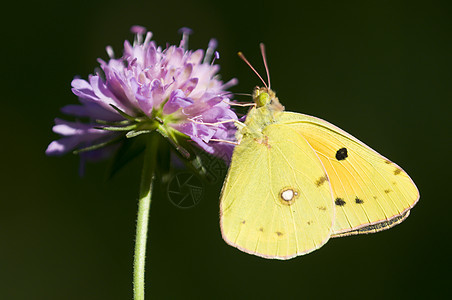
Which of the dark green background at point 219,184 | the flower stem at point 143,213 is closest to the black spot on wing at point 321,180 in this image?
the flower stem at point 143,213

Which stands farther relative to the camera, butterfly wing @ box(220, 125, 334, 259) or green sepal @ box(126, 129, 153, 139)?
butterfly wing @ box(220, 125, 334, 259)

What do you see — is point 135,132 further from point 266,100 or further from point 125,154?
point 266,100

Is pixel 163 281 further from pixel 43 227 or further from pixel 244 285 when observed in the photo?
pixel 43 227

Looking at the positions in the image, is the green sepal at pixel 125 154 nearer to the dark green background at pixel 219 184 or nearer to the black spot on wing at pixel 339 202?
the black spot on wing at pixel 339 202

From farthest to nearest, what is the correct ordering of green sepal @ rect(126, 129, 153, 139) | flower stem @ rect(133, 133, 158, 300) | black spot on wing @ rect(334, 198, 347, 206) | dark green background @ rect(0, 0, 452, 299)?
dark green background @ rect(0, 0, 452, 299) → black spot on wing @ rect(334, 198, 347, 206) → green sepal @ rect(126, 129, 153, 139) → flower stem @ rect(133, 133, 158, 300)

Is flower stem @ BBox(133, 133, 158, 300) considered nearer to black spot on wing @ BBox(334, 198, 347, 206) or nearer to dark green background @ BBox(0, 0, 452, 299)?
black spot on wing @ BBox(334, 198, 347, 206)

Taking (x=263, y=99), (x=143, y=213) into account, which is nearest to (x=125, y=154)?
Answer: (x=143, y=213)

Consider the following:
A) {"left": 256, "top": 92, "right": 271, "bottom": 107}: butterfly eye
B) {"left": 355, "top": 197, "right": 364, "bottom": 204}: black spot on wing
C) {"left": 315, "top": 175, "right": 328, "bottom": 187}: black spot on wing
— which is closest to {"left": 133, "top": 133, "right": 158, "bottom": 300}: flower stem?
{"left": 256, "top": 92, "right": 271, "bottom": 107}: butterfly eye
